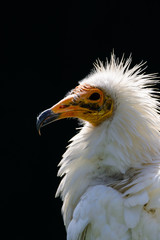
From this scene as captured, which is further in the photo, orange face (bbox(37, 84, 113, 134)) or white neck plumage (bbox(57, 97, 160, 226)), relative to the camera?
orange face (bbox(37, 84, 113, 134))

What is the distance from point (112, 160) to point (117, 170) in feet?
0.24

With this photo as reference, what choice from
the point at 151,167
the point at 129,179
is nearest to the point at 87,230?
the point at 129,179

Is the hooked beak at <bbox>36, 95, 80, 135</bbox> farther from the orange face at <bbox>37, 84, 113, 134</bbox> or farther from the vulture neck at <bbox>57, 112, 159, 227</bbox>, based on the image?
the vulture neck at <bbox>57, 112, 159, 227</bbox>

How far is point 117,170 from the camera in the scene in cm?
257

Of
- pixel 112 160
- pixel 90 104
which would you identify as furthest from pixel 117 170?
pixel 90 104

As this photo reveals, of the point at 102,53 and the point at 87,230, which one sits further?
the point at 102,53

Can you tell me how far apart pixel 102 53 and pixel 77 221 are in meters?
3.04

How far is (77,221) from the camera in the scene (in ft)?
7.97

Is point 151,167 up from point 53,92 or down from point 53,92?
down

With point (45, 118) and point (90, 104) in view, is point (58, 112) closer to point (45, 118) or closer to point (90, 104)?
point (45, 118)

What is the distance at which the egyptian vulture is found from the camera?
2293 millimetres

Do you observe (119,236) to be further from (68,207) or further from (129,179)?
(68,207)

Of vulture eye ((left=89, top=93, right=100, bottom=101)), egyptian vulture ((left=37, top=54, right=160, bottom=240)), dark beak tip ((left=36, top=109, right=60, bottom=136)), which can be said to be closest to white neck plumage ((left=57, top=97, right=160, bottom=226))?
egyptian vulture ((left=37, top=54, right=160, bottom=240))

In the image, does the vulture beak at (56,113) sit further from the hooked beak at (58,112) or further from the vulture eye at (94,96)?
the vulture eye at (94,96)
